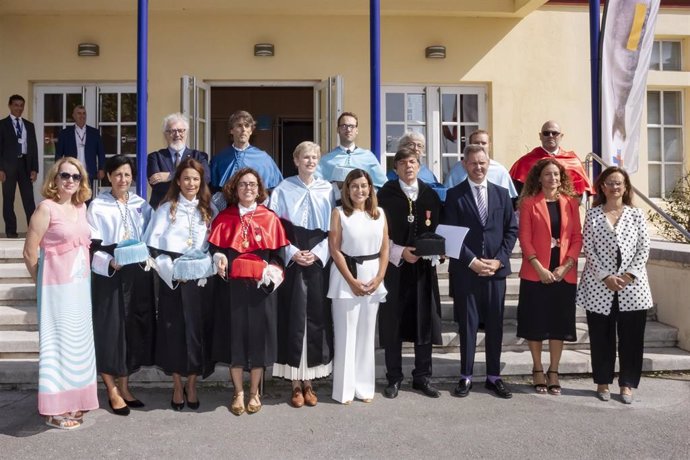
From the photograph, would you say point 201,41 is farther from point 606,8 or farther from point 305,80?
point 606,8

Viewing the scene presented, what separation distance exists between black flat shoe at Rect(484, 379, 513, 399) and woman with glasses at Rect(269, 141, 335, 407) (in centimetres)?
121

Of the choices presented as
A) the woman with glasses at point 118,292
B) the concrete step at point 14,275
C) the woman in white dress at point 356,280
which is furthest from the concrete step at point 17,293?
the woman in white dress at point 356,280

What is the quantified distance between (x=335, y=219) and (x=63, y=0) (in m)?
6.32

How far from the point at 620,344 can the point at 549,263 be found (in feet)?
2.54

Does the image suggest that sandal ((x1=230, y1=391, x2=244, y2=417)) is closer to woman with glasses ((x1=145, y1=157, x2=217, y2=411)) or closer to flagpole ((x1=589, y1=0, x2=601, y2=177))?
→ woman with glasses ((x1=145, y1=157, x2=217, y2=411))

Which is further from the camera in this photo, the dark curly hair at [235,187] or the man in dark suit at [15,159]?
the man in dark suit at [15,159]

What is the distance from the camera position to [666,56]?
9891mm

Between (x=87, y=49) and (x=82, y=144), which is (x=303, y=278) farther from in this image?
(x=87, y=49)

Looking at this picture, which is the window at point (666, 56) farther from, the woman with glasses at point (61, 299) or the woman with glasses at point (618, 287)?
the woman with glasses at point (61, 299)

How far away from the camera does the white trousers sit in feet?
15.0

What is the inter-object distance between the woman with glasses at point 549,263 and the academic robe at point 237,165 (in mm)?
2050

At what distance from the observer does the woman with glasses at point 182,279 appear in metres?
4.33

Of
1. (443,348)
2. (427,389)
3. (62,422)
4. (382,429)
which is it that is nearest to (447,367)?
(443,348)

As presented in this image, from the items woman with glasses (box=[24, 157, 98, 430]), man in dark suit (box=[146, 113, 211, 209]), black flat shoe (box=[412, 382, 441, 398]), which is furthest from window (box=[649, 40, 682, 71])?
woman with glasses (box=[24, 157, 98, 430])
